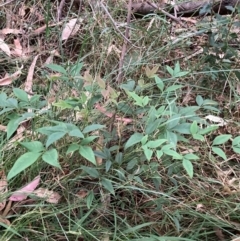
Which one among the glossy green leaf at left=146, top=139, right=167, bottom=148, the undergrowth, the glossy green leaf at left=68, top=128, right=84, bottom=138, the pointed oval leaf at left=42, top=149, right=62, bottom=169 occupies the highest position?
A: the glossy green leaf at left=68, top=128, right=84, bottom=138

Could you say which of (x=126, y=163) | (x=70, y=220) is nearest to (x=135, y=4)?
(x=126, y=163)

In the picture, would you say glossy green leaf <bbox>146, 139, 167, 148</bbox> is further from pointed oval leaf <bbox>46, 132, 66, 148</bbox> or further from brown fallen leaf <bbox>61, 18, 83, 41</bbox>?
brown fallen leaf <bbox>61, 18, 83, 41</bbox>

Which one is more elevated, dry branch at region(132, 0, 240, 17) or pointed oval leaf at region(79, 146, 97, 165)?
pointed oval leaf at region(79, 146, 97, 165)

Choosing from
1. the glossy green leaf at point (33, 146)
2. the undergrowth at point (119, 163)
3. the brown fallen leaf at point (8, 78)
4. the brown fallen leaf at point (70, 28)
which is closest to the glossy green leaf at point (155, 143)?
the undergrowth at point (119, 163)

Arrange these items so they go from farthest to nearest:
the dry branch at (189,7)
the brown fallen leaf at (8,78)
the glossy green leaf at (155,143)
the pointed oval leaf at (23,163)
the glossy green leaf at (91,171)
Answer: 1. the dry branch at (189,7)
2. the brown fallen leaf at (8,78)
3. the glossy green leaf at (91,171)
4. the glossy green leaf at (155,143)
5. the pointed oval leaf at (23,163)

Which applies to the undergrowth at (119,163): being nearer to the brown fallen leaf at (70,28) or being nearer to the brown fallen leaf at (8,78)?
the brown fallen leaf at (8,78)

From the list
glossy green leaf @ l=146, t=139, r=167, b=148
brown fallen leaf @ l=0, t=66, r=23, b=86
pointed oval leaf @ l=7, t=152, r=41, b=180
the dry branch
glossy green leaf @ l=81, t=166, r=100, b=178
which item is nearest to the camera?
pointed oval leaf @ l=7, t=152, r=41, b=180

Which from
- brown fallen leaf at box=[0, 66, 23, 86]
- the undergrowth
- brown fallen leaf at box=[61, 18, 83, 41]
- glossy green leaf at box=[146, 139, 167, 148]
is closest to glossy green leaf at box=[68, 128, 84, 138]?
the undergrowth

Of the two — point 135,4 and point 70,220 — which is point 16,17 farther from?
point 70,220

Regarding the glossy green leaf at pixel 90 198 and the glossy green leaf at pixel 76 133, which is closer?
the glossy green leaf at pixel 76 133

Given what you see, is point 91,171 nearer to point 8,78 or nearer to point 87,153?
point 87,153

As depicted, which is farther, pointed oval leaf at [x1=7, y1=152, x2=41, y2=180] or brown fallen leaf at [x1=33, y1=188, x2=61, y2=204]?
brown fallen leaf at [x1=33, y1=188, x2=61, y2=204]

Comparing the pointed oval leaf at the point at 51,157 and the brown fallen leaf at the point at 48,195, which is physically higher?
the pointed oval leaf at the point at 51,157

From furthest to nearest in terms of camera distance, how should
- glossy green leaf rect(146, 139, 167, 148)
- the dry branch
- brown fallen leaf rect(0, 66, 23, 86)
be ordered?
the dry branch → brown fallen leaf rect(0, 66, 23, 86) → glossy green leaf rect(146, 139, 167, 148)
